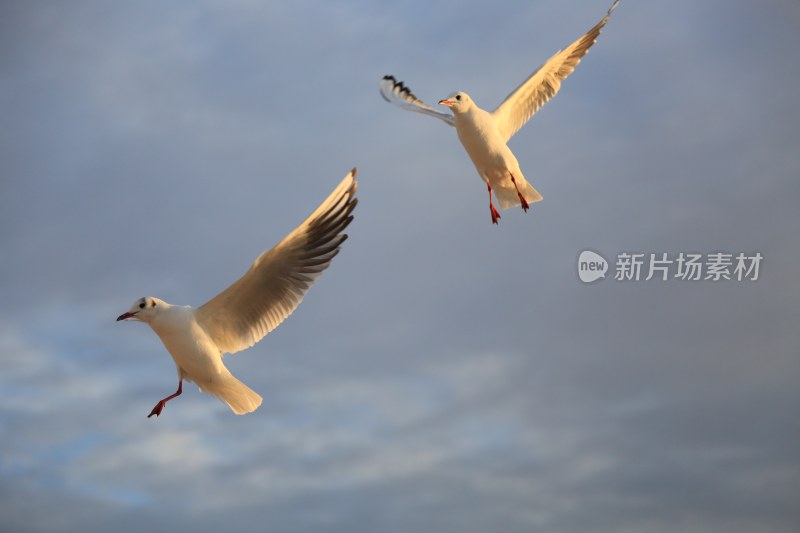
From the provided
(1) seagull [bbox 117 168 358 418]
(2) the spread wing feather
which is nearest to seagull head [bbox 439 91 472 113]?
(2) the spread wing feather

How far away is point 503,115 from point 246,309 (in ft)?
12.0

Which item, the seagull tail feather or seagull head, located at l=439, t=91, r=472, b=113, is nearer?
the seagull tail feather

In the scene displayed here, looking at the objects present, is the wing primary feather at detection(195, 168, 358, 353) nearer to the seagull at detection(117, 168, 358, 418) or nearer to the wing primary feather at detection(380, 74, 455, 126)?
the seagull at detection(117, 168, 358, 418)

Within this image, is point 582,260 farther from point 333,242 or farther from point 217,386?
point 217,386

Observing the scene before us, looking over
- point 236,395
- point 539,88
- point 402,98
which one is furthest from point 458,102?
point 236,395

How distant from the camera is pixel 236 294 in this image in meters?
8.52

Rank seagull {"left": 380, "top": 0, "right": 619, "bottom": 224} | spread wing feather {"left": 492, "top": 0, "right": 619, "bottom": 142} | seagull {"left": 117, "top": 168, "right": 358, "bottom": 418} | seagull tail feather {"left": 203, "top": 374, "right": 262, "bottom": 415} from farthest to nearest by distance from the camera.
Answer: spread wing feather {"left": 492, "top": 0, "right": 619, "bottom": 142}
seagull {"left": 380, "top": 0, "right": 619, "bottom": 224}
seagull tail feather {"left": 203, "top": 374, "right": 262, "bottom": 415}
seagull {"left": 117, "top": 168, "right": 358, "bottom": 418}

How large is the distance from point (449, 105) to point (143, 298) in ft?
11.5

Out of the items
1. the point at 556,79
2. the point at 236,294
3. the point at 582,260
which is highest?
the point at 556,79

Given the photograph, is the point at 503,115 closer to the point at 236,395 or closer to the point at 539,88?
the point at 539,88

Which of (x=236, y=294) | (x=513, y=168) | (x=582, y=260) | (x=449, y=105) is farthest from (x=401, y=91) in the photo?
(x=236, y=294)

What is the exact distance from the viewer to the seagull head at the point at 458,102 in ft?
32.9

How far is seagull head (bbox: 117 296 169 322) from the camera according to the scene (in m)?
8.53

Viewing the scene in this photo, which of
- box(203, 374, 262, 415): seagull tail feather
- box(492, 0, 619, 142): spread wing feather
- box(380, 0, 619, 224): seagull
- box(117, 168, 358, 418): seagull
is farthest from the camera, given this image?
box(492, 0, 619, 142): spread wing feather
